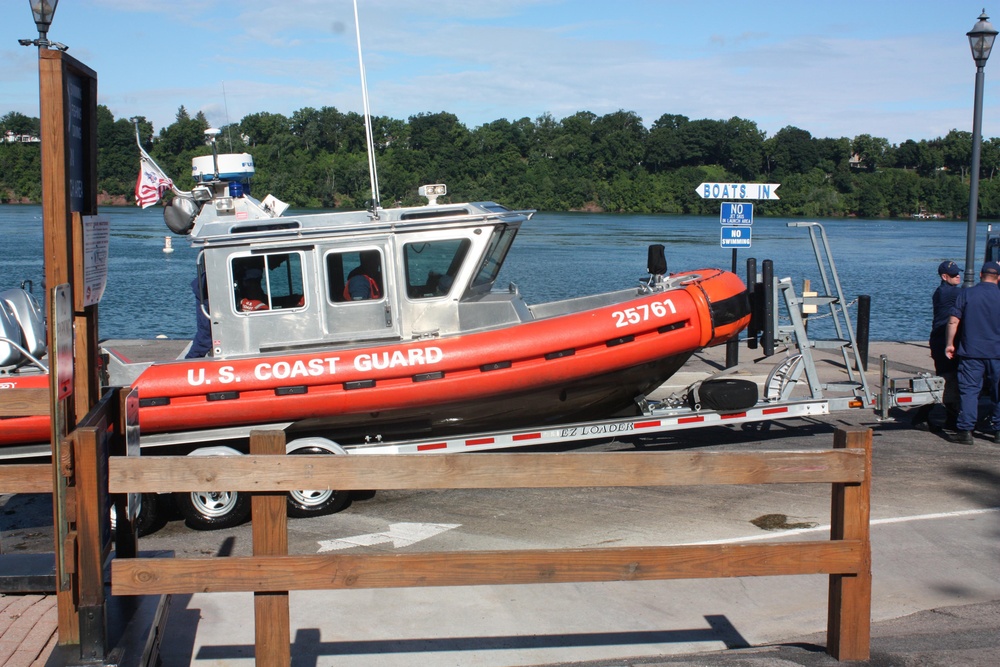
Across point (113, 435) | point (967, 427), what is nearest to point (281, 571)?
point (113, 435)

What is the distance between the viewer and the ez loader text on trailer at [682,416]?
7094mm

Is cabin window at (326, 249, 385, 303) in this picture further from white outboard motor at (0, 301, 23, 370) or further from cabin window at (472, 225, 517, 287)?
white outboard motor at (0, 301, 23, 370)

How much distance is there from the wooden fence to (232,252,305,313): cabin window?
170 inches

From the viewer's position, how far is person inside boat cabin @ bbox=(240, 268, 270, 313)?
765 cm

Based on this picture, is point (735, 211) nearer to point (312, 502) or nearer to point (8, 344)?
point (312, 502)

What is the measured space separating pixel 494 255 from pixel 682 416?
2.02 m

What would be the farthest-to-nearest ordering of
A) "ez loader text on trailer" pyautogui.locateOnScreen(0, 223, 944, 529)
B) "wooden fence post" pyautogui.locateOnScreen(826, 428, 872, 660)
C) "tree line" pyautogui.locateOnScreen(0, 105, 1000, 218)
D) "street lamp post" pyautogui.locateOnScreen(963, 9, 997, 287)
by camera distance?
1. "tree line" pyautogui.locateOnScreen(0, 105, 1000, 218)
2. "street lamp post" pyautogui.locateOnScreen(963, 9, 997, 287)
3. "ez loader text on trailer" pyautogui.locateOnScreen(0, 223, 944, 529)
4. "wooden fence post" pyautogui.locateOnScreen(826, 428, 872, 660)

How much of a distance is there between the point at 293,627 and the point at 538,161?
78.5 m

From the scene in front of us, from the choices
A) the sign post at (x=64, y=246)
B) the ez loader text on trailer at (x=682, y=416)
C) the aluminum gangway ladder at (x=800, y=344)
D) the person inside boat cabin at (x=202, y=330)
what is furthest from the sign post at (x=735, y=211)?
the sign post at (x=64, y=246)

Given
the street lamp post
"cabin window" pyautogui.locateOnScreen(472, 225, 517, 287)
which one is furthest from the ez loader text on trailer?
the street lamp post

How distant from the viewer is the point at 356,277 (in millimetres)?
7715

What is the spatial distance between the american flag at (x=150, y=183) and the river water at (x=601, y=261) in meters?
6.41

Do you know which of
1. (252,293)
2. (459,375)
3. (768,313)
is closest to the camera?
(459,375)

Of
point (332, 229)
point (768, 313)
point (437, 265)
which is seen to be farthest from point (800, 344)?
point (332, 229)
